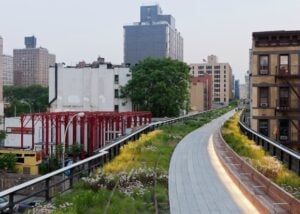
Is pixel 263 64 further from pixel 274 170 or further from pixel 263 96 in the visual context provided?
pixel 274 170

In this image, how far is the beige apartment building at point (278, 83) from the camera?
36688 millimetres

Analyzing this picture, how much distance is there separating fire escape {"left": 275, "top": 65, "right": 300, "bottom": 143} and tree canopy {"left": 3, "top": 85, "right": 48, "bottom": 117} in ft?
307

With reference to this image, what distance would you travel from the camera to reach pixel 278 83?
36969mm

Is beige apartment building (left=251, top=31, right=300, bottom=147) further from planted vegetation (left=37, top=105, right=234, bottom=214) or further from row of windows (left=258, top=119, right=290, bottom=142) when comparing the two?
planted vegetation (left=37, top=105, right=234, bottom=214)

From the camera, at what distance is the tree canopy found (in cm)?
12094

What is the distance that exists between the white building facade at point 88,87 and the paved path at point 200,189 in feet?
197

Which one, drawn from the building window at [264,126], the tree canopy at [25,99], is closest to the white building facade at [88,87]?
the tree canopy at [25,99]

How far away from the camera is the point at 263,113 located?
123 ft

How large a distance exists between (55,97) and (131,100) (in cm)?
1533

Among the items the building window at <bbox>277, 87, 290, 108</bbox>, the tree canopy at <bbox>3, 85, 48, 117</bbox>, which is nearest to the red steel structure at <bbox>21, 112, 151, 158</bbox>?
the building window at <bbox>277, 87, 290, 108</bbox>

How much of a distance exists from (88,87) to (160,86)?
56.5 ft

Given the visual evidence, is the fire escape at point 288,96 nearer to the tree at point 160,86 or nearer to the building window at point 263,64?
the building window at point 263,64

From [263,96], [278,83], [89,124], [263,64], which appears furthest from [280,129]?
[89,124]

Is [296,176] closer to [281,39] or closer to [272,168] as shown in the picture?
[272,168]
